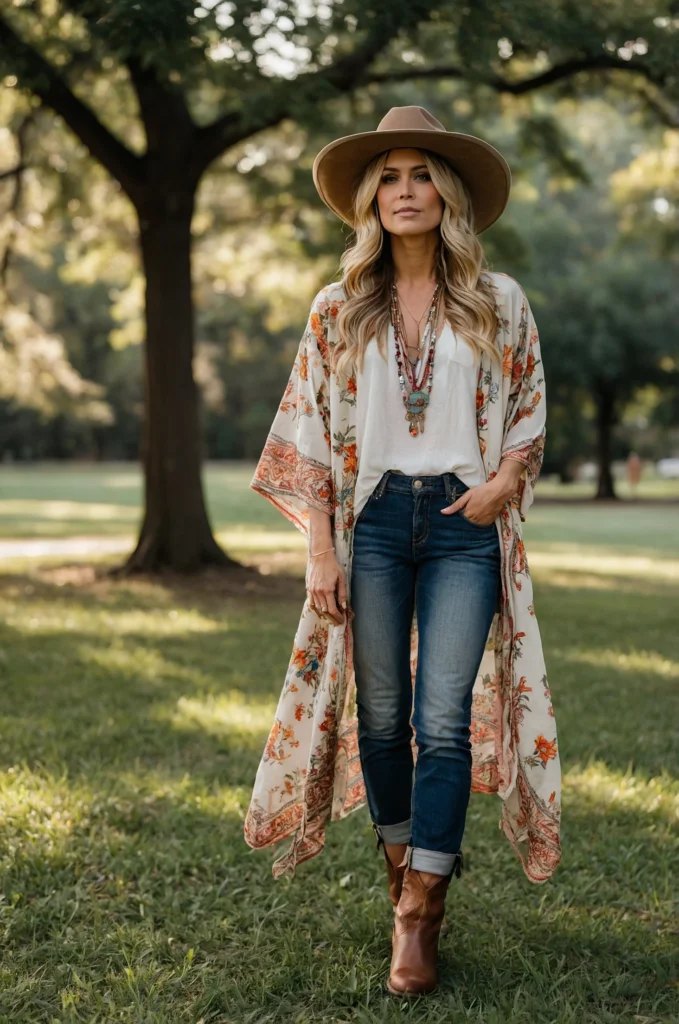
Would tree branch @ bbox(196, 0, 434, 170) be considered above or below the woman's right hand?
above

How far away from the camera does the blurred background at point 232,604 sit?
336 centimetres

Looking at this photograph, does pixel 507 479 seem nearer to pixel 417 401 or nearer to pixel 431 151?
pixel 417 401

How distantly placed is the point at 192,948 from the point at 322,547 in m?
1.27

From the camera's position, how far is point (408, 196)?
3.33m

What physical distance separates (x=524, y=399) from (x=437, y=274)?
0.46 metres

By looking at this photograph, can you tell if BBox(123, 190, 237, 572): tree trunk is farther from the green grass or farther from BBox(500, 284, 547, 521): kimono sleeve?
BBox(500, 284, 547, 521): kimono sleeve

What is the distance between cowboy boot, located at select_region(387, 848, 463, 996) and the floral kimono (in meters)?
0.40

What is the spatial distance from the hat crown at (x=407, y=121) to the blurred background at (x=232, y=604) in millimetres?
675

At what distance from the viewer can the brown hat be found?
326cm

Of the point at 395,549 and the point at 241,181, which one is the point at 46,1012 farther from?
the point at 241,181

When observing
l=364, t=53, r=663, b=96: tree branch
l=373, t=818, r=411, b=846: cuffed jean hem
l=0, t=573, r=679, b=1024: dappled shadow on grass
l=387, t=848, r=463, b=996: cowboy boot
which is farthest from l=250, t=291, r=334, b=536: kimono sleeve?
l=364, t=53, r=663, b=96: tree branch

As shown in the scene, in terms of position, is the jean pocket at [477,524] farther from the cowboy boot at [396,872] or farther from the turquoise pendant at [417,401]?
the cowboy boot at [396,872]

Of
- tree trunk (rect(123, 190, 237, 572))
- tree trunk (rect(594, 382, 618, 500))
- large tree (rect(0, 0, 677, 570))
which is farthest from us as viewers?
tree trunk (rect(594, 382, 618, 500))

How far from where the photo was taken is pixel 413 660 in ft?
12.1
